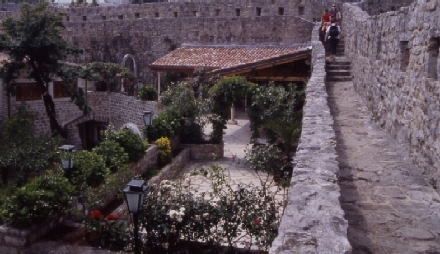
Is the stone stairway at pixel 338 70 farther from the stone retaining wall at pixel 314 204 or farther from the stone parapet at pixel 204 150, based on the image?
the stone retaining wall at pixel 314 204

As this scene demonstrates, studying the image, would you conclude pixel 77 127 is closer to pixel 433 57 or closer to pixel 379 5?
pixel 379 5

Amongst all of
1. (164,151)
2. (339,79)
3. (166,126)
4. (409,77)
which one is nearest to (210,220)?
(409,77)

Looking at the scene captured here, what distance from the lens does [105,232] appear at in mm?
8086

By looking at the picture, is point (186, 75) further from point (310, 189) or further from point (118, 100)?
point (310, 189)

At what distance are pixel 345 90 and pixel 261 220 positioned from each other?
18.8 ft

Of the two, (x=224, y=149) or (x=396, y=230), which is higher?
(x=396, y=230)

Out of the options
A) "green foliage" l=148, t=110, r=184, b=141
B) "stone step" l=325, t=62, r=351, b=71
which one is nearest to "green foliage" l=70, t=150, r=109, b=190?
"green foliage" l=148, t=110, r=184, b=141

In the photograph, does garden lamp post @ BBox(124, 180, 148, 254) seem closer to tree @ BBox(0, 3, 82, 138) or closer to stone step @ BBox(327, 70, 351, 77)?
stone step @ BBox(327, 70, 351, 77)

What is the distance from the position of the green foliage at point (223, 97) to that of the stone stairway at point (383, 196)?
743cm

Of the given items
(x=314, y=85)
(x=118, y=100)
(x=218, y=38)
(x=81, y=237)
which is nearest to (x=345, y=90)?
(x=314, y=85)

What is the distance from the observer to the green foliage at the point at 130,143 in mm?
12352

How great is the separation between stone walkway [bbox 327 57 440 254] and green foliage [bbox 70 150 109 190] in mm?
4912

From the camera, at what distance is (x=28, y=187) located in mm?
8508

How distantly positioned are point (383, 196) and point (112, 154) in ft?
25.7
